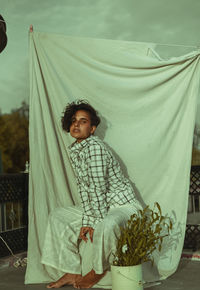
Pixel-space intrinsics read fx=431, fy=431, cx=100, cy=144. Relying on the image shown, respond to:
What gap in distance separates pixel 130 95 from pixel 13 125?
82.9ft

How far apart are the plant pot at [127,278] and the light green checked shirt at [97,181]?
41 centimetres

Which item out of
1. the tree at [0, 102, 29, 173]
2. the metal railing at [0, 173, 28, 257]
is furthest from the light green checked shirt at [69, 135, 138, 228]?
the tree at [0, 102, 29, 173]

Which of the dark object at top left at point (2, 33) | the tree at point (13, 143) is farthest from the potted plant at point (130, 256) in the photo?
the tree at point (13, 143)

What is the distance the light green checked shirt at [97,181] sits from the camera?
2.88 metres

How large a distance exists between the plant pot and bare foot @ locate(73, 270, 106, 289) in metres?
0.32

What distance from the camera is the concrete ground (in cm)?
288

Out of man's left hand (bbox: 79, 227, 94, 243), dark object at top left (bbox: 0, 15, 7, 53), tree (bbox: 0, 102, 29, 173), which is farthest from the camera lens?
tree (bbox: 0, 102, 29, 173)

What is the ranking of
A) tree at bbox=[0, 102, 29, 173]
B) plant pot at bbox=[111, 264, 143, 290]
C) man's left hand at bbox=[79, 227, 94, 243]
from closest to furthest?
plant pot at bbox=[111, 264, 143, 290] < man's left hand at bbox=[79, 227, 94, 243] < tree at bbox=[0, 102, 29, 173]

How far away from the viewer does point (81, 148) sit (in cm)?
302

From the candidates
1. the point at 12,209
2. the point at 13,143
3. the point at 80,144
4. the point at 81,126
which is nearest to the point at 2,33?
the point at 81,126

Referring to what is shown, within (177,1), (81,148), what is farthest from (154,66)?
(177,1)

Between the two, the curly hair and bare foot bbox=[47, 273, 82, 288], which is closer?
bare foot bbox=[47, 273, 82, 288]

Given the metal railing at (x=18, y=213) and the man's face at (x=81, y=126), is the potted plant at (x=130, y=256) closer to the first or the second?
the man's face at (x=81, y=126)

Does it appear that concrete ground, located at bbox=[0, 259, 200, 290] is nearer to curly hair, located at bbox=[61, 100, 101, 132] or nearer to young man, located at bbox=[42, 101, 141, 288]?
young man, located at bbox=[42, 101, 141, 288]
